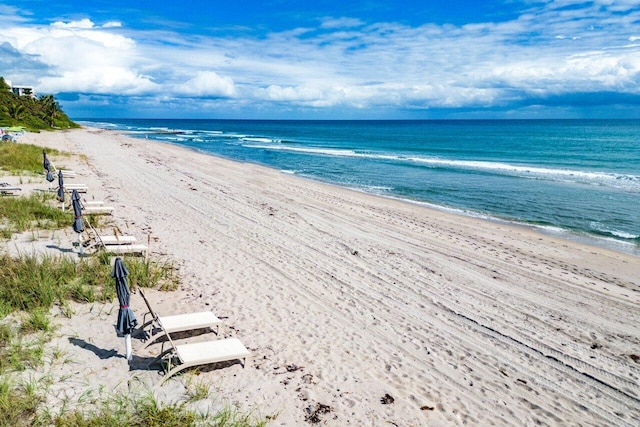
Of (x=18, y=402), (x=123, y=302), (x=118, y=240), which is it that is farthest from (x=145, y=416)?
(x=118, y=240)

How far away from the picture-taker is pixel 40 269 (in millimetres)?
7711

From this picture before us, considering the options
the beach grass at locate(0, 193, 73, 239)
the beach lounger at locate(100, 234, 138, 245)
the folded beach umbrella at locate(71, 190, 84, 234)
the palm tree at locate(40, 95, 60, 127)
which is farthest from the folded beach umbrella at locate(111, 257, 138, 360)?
the palm tree at locate(40, 95, 60, 127)

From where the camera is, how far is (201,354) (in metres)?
5.58

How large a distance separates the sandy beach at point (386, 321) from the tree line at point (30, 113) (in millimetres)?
48595

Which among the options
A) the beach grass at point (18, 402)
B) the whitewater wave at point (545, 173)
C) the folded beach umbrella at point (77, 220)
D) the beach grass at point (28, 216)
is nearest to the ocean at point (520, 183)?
the whitewater wave at point (545, 173)

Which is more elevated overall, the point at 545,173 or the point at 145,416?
the point at 545,173

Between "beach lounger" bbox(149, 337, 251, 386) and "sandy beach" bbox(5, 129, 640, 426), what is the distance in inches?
7.0

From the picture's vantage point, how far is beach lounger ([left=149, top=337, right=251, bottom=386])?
17.7 ft

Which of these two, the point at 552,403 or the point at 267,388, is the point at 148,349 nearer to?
the point at 267,388

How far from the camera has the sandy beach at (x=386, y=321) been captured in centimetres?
530

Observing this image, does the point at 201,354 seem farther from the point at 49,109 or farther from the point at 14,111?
the point at 49,109

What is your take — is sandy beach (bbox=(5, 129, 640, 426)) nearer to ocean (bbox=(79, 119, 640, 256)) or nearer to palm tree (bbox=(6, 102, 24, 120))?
ocean (bbox=(79, 119, 640, 256))

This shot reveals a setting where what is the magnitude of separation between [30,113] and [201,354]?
70.3 metres

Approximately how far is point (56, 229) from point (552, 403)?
11.7 meters
